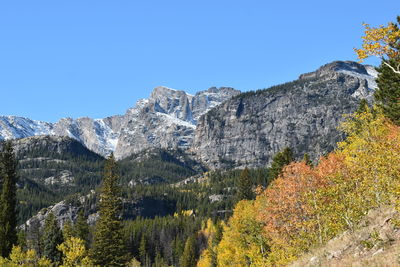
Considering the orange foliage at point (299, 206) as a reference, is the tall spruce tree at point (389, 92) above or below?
above

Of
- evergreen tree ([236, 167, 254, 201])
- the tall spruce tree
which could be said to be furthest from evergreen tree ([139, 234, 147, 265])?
the tall spruce tree

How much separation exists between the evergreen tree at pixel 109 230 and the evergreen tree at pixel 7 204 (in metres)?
13.0

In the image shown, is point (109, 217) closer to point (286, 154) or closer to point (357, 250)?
point (286, 154)

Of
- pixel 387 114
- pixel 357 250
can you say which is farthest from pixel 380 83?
pixel 357 250

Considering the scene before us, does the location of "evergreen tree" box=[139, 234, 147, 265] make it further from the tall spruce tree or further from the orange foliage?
the orange foliage

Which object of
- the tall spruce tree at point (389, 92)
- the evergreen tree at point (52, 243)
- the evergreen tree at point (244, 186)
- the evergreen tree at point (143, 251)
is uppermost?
the tall spruce tree at point (389, 92)

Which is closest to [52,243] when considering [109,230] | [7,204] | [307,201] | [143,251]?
[109,230]

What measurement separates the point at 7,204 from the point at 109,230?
54.7ft

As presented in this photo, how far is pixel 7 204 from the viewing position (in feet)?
202

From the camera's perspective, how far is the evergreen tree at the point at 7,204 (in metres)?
59.4

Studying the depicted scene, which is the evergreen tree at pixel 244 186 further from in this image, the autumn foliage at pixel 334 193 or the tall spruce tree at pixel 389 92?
the autumn foliage at pixel 334 193

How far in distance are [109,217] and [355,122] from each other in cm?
4282

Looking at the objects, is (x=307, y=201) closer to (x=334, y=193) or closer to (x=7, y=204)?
(x=334, y=193)

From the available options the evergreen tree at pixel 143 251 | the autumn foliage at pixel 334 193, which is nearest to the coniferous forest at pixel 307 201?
the autumn foliage at pixel 334 193
